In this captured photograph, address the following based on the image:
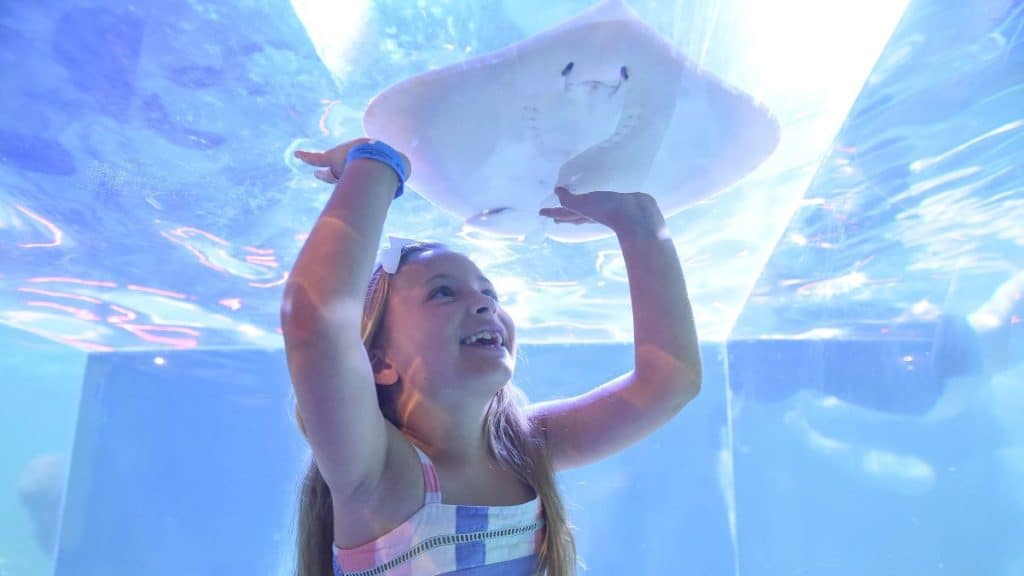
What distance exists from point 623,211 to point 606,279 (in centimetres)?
306

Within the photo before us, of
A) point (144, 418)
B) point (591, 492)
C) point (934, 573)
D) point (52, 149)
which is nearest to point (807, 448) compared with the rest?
point (934, 573)

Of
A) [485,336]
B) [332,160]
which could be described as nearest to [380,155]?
[332,160]

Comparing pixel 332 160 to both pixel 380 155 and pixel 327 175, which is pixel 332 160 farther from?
pixel 380 155

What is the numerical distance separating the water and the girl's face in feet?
2.87

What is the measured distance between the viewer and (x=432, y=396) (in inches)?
65.4

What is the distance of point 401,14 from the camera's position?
81.5 inches

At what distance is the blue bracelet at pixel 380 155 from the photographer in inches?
56.4

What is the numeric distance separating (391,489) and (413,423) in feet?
1.06

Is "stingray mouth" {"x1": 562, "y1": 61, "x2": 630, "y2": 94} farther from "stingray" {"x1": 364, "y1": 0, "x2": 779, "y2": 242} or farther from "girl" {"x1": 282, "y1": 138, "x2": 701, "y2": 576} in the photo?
"girl" {"x1": 282, "y1": 138, "x2": 701, "y2": 576}

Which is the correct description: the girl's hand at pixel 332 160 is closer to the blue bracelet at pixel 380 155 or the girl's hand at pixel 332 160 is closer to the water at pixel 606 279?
the blue bracelet at pixel 380 155

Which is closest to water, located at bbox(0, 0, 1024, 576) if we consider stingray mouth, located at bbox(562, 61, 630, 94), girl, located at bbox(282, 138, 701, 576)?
stingray mouth, located at bbox(562, 61, 630, 94)

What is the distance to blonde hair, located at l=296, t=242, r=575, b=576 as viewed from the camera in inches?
64.0

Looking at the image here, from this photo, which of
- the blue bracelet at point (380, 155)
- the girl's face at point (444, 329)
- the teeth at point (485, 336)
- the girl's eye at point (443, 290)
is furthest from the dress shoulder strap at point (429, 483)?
the blue bracelet at point (380, 155)

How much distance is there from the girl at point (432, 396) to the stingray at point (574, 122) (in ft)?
0.76
